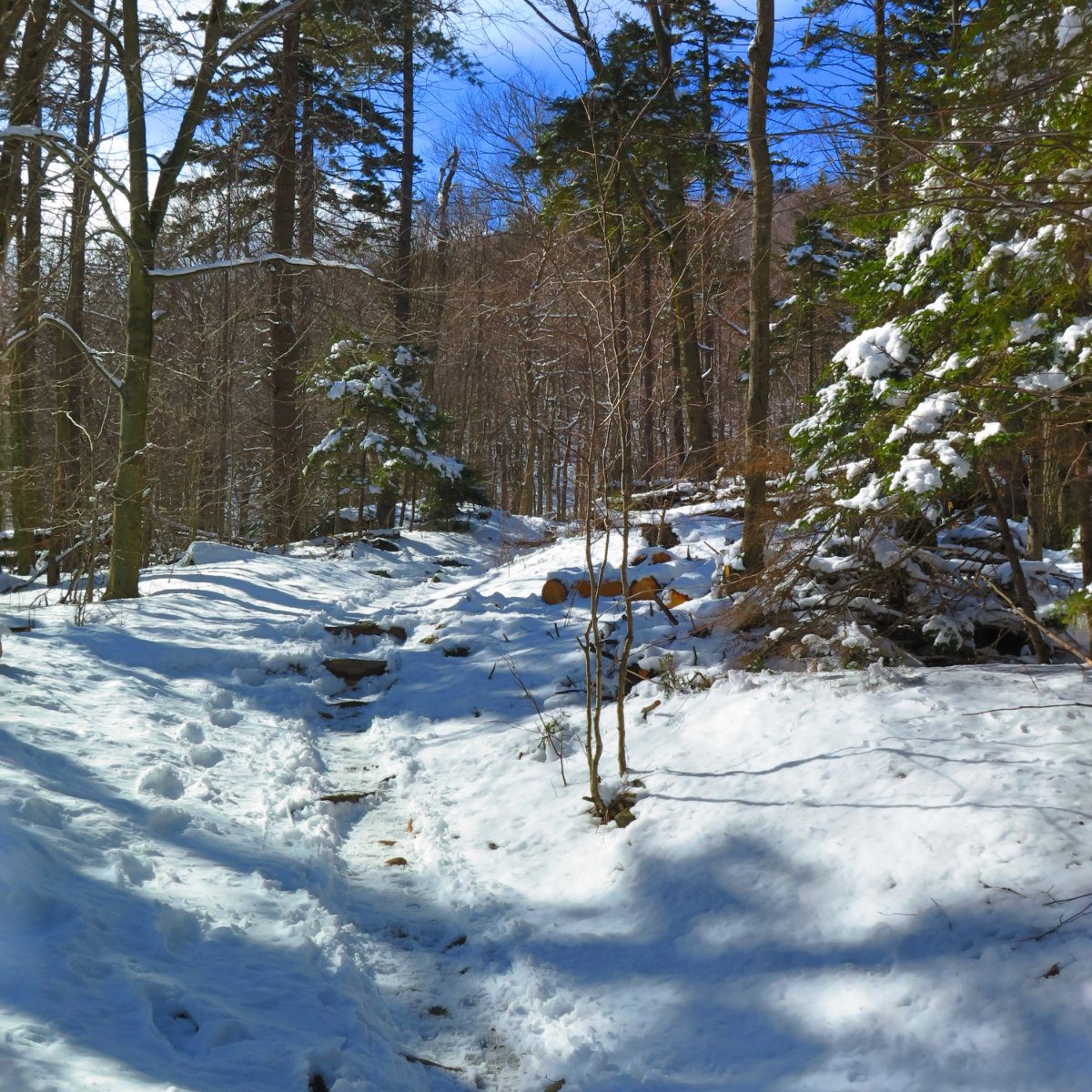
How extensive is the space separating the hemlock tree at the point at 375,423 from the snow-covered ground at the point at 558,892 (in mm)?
10698

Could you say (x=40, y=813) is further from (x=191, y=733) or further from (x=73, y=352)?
(x=73, y=352)

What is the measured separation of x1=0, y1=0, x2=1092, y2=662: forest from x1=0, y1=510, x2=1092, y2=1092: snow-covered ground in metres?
1.09

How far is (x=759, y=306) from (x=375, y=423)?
38.4 feet

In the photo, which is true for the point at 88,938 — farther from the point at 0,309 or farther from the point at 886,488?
the point at 0,309

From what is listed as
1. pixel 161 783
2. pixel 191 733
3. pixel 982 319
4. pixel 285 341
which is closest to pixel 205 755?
pixel 191 733

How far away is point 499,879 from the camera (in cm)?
426

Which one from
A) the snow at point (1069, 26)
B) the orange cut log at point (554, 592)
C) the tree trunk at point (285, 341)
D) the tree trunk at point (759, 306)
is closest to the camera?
the snow at point (1069, 26)

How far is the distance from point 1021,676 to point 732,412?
81.5 feet

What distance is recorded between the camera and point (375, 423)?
17.2 m

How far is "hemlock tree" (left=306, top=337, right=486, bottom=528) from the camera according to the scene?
1627 cm

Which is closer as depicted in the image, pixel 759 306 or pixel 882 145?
pixel 882 145

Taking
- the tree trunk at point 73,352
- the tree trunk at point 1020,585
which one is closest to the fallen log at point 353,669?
the tree trunk at point 73,352

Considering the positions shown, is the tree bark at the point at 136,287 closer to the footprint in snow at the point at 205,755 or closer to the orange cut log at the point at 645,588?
the footprint in snow at the point at 205,755

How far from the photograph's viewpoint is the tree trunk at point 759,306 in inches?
253
